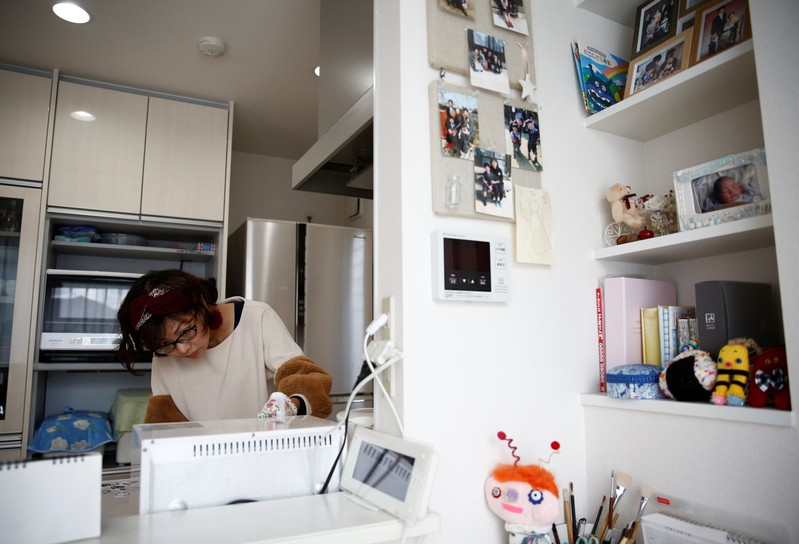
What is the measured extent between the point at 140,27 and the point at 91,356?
152 centimetres

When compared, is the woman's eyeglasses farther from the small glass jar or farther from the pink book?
the pink book

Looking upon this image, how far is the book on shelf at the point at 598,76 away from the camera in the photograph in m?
1.46

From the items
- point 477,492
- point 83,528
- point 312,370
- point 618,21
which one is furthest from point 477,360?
point 618,21

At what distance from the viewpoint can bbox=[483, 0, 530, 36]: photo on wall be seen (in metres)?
1.31

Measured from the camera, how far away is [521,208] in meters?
1.27

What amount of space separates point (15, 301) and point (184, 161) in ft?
3.35

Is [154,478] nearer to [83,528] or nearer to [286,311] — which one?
[83,528]

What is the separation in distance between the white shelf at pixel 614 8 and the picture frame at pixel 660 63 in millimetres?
205

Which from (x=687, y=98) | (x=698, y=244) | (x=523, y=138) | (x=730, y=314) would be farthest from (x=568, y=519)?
(x=687, y=98)

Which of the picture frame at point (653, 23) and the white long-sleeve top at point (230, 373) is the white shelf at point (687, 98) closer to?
the picture frame at point (653, 23)

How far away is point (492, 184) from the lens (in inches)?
48.4

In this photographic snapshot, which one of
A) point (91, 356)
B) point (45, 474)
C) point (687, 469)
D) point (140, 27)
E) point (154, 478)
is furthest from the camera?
point (91, 356)

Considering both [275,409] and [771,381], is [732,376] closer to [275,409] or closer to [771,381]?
[771,381]

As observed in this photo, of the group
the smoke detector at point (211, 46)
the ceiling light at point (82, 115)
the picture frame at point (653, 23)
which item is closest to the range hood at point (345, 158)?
the picture frame at point (653, 23)
